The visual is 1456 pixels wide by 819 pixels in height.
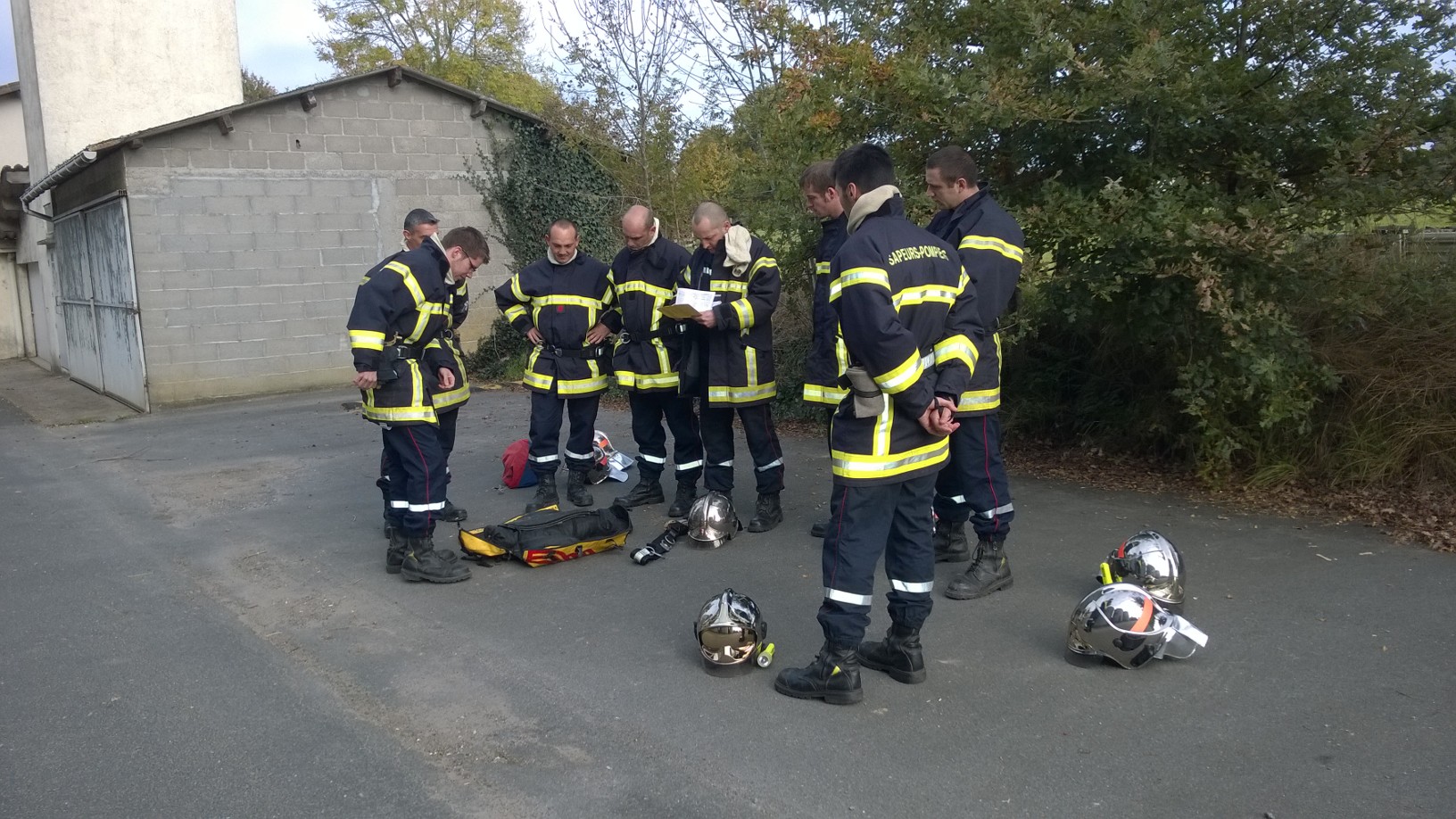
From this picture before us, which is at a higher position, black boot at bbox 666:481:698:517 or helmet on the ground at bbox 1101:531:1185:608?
helmet on the ground at bbox 1101:531:1185:608

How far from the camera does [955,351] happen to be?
420 centimetres

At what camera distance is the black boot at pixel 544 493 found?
7180mm

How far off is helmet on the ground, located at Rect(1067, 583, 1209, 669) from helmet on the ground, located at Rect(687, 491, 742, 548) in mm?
2458

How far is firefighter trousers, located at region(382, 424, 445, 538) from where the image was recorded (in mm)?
5863

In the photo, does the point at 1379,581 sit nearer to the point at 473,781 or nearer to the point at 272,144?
the point at 473,781

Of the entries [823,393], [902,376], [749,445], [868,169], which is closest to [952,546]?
[823,393]

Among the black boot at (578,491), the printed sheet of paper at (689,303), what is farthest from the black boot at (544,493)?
the printed sheet of paper at (689,303)

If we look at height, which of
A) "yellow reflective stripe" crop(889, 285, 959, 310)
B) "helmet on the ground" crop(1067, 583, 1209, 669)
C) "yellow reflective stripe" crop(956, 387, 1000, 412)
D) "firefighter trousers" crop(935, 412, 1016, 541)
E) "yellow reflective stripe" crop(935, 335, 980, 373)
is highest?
"yellow reflective stripe" crop(889, 285, 959, 310)

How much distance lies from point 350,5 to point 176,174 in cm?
2375

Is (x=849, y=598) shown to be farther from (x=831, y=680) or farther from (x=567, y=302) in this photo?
(x=567, y=302)

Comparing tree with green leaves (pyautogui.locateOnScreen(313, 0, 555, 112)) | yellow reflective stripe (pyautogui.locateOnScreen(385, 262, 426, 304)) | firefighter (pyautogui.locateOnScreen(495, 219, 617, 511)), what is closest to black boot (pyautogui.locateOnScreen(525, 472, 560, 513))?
firefighter (pyautogui.locateOnScreen(495, 219, 617, 511))

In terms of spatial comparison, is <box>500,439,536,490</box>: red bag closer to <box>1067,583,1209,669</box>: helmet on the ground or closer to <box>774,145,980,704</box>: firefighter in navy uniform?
<box>774,145,980,704</box>: firefighter in navy uniform

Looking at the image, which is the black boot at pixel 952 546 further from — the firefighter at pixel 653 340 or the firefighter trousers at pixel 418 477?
the firefighter trousers at pixel 418 477

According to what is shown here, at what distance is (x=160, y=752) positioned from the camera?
3.97 metres
